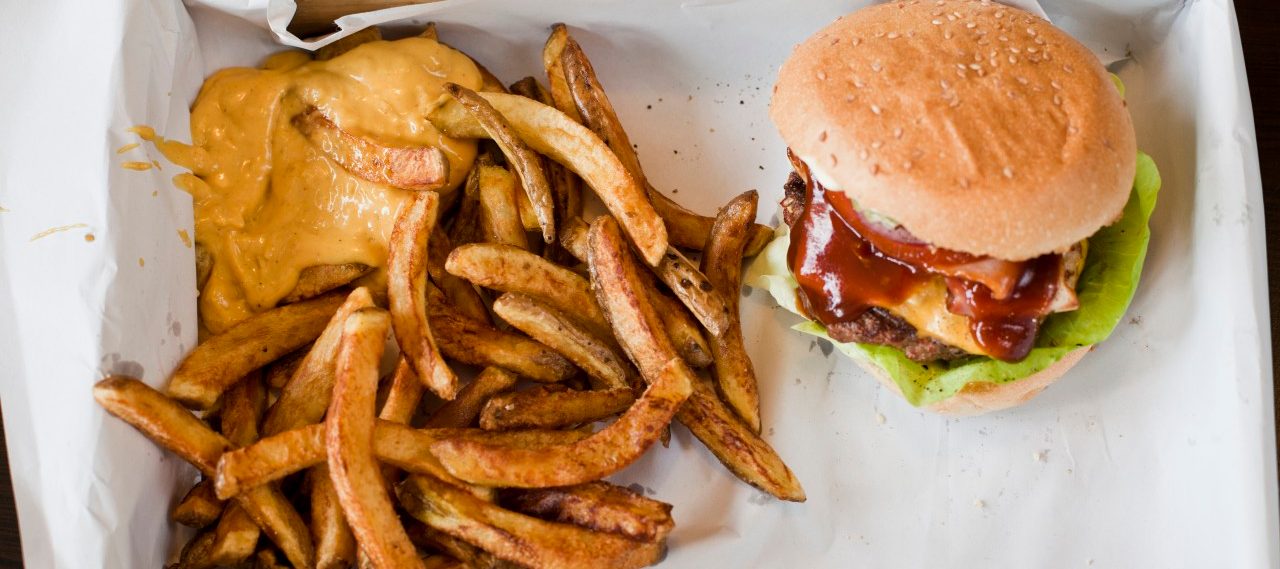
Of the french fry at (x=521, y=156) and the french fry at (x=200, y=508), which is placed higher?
the french fry at (x=521, y=156)

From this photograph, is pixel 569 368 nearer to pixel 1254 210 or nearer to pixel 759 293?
pixel 759 293

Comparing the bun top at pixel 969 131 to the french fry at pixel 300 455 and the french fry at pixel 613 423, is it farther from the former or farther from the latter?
the french fry at pixel 300 455

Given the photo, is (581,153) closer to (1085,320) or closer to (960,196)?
(960,196)

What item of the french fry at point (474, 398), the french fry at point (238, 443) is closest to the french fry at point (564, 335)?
the french fry at point (474, 398)

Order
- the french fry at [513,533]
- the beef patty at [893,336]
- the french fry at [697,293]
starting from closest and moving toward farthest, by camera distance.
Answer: the french fry at [513,533] → the beef patty at [893,336] → the french fry at [697,293]

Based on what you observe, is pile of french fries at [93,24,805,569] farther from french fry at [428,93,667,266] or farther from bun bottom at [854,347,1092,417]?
bun bottom at [854,347,1092,417]

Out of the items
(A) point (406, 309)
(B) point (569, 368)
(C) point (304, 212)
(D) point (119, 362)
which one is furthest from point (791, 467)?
(D) point (119, 362)

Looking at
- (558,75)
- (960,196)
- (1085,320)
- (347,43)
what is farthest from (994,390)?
(347,43)
